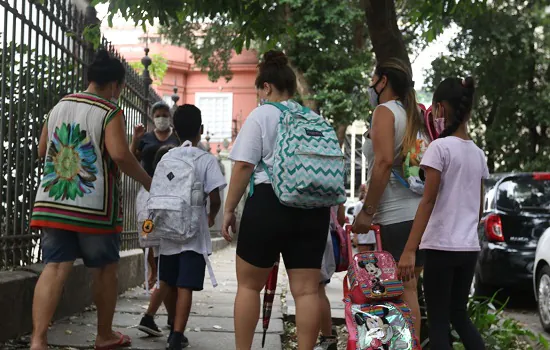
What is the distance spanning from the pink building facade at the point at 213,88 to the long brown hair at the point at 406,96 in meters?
33.9

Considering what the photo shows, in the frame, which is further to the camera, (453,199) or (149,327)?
(149,327)

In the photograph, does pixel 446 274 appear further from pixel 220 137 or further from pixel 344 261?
pixel 220 137

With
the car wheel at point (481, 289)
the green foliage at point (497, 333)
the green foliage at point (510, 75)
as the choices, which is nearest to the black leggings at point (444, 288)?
the green foliage at point (497, 333)

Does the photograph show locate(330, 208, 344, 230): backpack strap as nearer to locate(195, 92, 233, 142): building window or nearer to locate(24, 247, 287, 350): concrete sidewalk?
locate(24, 247, 287, 350): concrete sidewalk

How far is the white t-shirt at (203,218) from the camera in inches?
219

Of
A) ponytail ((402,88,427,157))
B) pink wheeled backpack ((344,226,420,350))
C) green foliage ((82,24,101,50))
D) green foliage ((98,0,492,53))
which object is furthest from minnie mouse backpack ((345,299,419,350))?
green foliage ((82,24,101,50))

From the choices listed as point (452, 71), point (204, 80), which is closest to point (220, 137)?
point (204, 80)

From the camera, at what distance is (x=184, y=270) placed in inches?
217

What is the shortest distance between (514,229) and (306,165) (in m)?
6.09

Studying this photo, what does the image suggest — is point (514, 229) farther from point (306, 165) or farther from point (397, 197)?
point (306, 165)

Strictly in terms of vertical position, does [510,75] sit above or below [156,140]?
above

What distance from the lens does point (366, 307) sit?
13.6 ft

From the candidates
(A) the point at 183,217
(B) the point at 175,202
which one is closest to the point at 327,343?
(A) the point at 183,217

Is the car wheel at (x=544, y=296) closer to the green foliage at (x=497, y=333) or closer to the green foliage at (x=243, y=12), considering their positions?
the green foliage at (x=497, y=333)
